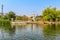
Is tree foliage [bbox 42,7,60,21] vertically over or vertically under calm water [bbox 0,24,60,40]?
over

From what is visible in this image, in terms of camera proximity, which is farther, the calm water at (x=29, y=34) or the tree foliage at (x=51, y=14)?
the tree foliage at (x=51, y=14)

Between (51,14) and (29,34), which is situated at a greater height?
(51,14)

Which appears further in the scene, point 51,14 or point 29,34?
point 51,14

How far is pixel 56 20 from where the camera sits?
6275cm

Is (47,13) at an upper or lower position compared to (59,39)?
upper

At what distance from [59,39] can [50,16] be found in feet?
147

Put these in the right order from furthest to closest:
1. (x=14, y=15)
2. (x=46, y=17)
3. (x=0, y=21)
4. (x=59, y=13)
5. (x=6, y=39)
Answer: (x=14, y=15) → (x=59, y=13) → (x=46, y=17) → (x=0, y=21) → (x=6, y=39)

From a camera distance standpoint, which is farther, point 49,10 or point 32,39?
point 49,10

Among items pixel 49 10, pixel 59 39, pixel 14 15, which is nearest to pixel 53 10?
pixel 49 10

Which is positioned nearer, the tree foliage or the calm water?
the calm water

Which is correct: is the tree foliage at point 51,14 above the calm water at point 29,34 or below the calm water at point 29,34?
above

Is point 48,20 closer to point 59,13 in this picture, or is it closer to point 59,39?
point 59,13

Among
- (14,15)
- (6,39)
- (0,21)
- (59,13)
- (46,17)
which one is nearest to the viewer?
(6,39)

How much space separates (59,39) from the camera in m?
15.4
